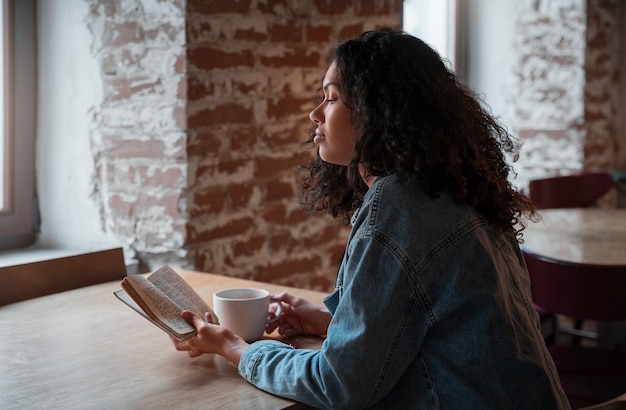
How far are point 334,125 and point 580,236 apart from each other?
1.59 m

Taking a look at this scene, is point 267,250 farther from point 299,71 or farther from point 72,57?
point 72,57

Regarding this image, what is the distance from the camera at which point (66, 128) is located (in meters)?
2.63

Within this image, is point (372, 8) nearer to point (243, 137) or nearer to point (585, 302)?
point (243, 137)

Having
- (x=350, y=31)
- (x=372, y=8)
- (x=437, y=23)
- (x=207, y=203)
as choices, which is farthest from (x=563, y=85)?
(x=207, y=203)

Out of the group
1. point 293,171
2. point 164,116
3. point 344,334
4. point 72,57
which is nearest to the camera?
point 344,334

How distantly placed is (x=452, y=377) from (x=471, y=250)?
0.63ft

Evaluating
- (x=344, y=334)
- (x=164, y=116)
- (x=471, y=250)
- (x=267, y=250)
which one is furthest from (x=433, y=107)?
(x=267, y=250)

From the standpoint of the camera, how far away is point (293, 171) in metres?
2.77

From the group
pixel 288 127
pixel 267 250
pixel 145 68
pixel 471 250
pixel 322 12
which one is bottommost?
pixel 267 250

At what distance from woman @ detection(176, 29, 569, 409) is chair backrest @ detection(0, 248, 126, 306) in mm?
563

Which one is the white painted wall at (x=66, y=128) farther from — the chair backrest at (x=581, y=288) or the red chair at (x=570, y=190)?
the red chair at (x=570, y=190)

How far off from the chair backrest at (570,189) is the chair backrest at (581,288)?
1217 mm

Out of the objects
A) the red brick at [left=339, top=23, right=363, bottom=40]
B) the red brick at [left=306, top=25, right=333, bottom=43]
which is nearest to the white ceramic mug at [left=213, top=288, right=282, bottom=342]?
the red brick at [left=306, top=25, right=333, bottom=43]

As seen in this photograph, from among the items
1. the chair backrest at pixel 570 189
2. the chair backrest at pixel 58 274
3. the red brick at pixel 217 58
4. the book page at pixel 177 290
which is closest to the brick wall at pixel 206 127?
the red brick at pixel 217 58
